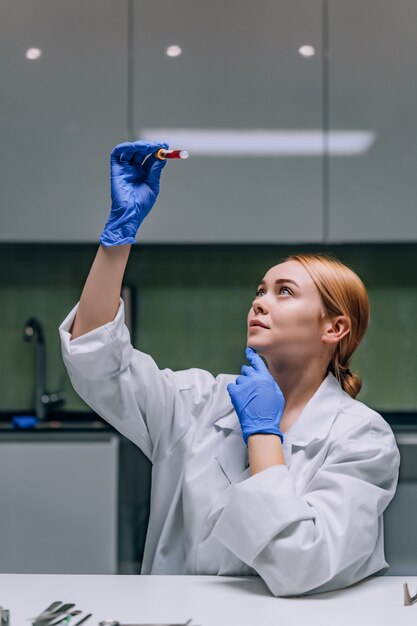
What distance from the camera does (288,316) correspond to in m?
1.44

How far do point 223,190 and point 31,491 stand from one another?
1190mm

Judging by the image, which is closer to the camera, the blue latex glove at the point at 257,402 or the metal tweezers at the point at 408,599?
the metal tweezers at the point at 408,599

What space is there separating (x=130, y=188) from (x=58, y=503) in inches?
51.9

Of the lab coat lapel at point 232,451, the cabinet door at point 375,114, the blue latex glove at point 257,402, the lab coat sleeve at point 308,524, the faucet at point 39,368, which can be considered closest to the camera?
the lab coat sleeve at point 308,524

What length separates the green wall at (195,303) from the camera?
118 inches

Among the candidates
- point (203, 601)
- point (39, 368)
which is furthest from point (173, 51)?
point (203, 601)

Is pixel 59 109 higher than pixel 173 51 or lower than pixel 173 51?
lower

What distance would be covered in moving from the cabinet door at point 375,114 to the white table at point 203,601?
1.68 meters

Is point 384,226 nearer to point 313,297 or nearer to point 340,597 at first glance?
point 313,297

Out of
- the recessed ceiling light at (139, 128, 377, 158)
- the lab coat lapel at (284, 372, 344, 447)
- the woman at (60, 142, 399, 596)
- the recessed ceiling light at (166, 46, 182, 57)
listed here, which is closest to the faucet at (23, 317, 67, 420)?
the recessed ceiling light at (139, 128, 377, 158)

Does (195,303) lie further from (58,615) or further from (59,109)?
(58,615)

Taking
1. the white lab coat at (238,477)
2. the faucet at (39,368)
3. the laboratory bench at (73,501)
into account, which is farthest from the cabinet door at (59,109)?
the white lab coat at (238,477)

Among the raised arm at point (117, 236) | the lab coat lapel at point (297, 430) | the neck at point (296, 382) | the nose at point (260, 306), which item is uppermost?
the raised arm at point (117, 236)

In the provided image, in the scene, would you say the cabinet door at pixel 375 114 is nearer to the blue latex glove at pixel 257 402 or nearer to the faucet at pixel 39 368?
the faucet at pixel 39 368
